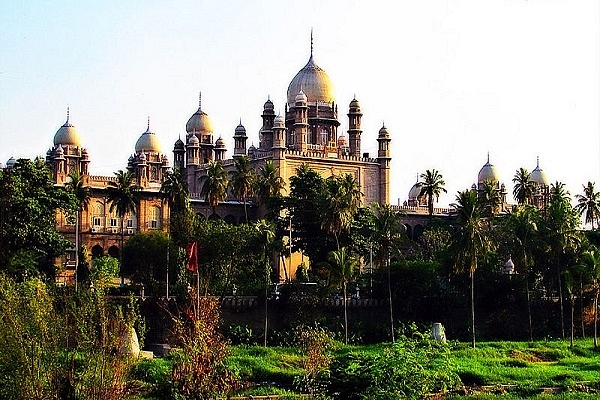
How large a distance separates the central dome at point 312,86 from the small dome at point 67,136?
15247 mm

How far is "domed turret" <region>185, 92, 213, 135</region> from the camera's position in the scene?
7112 cm

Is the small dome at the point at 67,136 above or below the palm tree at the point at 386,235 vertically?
above

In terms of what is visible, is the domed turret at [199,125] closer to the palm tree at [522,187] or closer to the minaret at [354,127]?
the minaret at [354,127]

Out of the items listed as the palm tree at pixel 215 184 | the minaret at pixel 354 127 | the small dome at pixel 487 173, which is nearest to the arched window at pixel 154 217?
the palm tree at pixel 215 184

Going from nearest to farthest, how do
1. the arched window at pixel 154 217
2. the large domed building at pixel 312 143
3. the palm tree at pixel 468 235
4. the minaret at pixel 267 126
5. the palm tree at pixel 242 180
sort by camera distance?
the palm tree at pixel 468 235 < the palm tree at pixel 242 180 < the arched window at pixel 154 217 < the large domed building at pixel 312 143 < the minaret at pixel 267 126

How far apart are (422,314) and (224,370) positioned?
22.5 metres

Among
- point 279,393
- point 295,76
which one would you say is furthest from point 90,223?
point 279,393

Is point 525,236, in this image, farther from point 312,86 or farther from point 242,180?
point 312,86

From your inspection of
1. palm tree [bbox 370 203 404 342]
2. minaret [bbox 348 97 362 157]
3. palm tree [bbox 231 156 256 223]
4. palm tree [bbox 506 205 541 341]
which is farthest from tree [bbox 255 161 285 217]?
palm tree [bbox 506 205 541 341]

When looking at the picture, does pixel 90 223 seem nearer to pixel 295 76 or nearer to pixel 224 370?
pixel 295 76

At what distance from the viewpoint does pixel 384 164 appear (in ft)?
214

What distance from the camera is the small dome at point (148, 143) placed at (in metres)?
72.0

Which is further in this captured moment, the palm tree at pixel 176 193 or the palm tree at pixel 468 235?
the palm tree at pixel 176 193

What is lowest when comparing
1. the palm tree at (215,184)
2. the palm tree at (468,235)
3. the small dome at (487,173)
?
the palm tree at (468,235)
